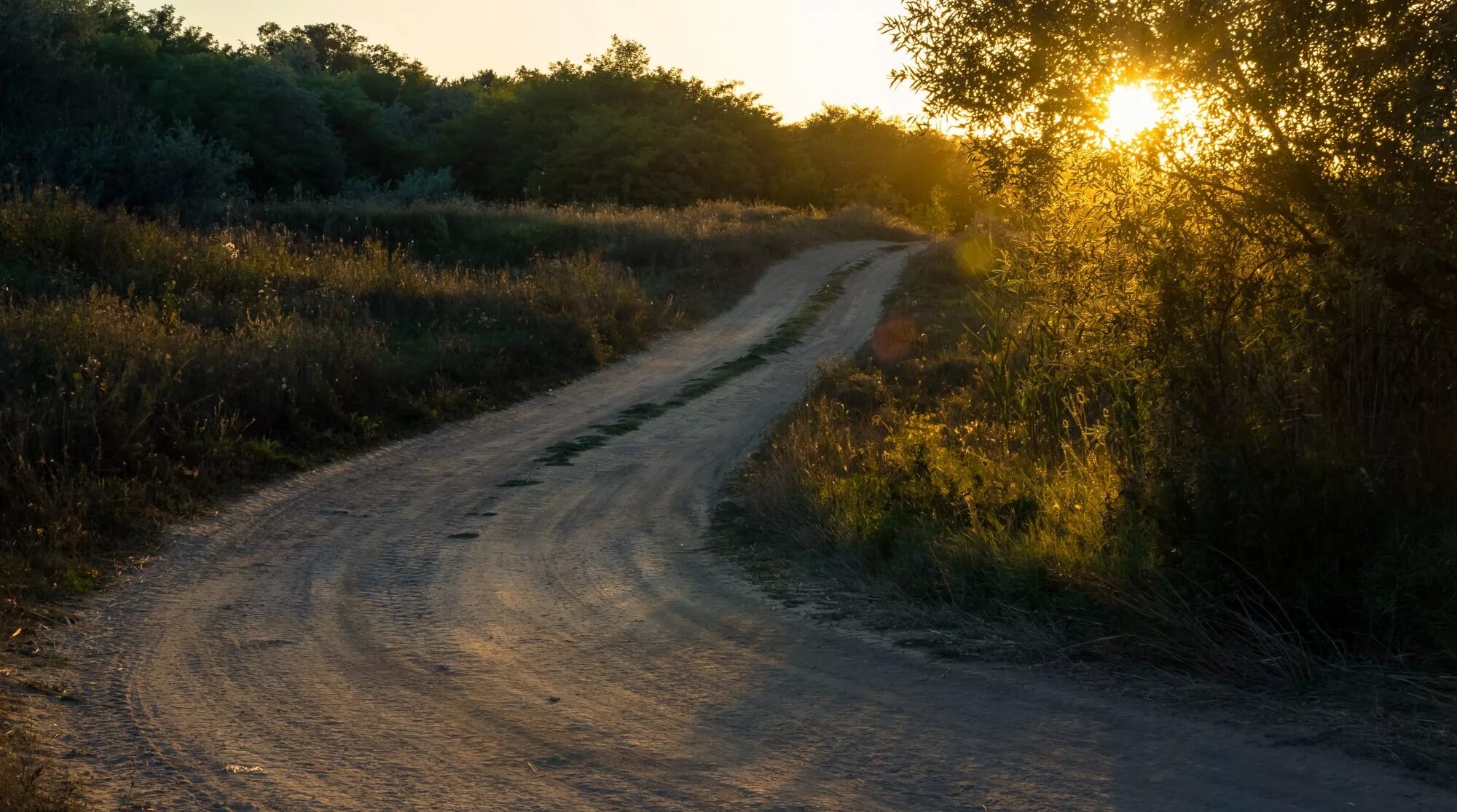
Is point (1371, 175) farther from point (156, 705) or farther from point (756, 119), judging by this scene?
point (756, 119)

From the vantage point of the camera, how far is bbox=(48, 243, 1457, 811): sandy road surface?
475 centimetres

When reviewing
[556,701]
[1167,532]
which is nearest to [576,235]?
[1167,532]

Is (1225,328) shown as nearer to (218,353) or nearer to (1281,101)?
(1281,101)

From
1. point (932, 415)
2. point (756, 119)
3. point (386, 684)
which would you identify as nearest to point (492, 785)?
point (386, 684)

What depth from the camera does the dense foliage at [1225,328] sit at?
20.8ft

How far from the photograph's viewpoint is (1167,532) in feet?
22.2

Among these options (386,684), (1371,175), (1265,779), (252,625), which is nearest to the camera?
(1265,779)

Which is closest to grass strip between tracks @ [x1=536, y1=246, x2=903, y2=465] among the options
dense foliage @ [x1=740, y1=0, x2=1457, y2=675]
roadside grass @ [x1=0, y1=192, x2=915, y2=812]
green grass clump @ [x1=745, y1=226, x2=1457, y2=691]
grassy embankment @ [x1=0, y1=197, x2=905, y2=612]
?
roadside grass @ [x1=0, y1=192, x2=915, y2=812]

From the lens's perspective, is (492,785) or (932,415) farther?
(932,415)

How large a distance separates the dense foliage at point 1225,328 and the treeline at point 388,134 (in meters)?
24.3

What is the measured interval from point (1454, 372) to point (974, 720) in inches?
153

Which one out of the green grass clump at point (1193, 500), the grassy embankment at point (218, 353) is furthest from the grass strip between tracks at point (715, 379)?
the green grass clump at point (1193, 500)

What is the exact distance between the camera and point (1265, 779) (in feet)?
15.3

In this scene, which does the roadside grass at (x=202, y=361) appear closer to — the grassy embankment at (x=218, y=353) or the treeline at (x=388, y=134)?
the grassy embankment at (x=218, y=353)
